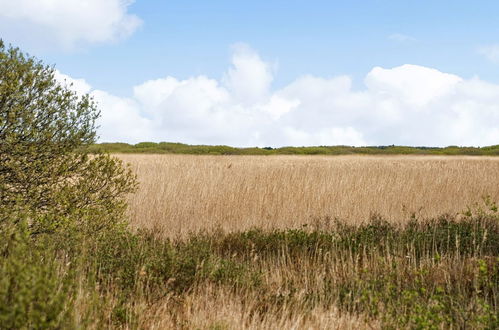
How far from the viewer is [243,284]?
235 inches

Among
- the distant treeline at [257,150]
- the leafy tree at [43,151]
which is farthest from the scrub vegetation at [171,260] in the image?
the distant treeline at [257,150]

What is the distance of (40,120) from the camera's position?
21.5 feet

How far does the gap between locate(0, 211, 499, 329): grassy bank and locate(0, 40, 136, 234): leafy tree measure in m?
0.44

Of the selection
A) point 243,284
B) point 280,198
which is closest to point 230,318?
point 243,284

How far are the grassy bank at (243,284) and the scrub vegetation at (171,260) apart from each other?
26 mm

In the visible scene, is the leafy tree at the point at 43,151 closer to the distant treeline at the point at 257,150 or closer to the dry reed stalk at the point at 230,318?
the dry reed stalk at the point at 230,318

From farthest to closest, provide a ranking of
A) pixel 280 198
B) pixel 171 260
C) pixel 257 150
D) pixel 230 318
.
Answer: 1. pixel 257 150
2. pixel 280 198
3. pixel 171 260
4. pixel 230 318

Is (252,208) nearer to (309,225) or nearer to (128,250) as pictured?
(309,225)

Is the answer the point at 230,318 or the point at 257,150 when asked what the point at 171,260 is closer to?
the point at 230,318

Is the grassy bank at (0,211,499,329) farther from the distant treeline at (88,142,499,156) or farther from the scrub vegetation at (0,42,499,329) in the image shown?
the distant treeline at (88,142,499,156)

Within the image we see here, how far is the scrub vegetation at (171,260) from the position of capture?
13.9ft

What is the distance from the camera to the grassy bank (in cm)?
354

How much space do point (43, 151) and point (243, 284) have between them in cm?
323

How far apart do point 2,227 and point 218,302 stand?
3.00 m
